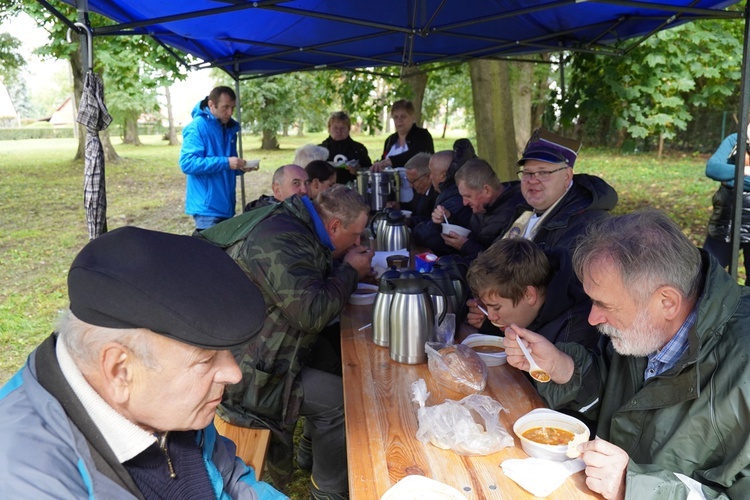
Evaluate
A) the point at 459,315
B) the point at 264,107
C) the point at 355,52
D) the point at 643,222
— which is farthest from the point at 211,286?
the point at 264,107

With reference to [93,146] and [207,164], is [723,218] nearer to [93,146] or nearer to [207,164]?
[207,164]

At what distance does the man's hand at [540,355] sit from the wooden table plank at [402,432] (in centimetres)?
15

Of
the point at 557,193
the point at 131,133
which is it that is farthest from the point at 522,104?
the point at 131,133

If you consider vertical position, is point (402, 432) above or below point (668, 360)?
below

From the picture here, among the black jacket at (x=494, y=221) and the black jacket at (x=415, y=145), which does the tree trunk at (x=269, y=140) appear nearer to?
the black jacket at (x=415, y=145)

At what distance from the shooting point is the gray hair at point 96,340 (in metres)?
1.08

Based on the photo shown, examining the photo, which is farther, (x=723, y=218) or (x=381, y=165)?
(x=381, y=165)

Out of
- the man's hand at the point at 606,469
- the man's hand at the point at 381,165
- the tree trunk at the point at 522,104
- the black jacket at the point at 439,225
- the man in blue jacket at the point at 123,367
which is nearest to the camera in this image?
the man in blue jacket at the point at 123,367

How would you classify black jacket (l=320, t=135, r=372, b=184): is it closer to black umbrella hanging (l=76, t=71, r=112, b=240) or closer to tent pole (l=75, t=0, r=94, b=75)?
black umbrella hanging (l=76, t=71, r=112, b=240)

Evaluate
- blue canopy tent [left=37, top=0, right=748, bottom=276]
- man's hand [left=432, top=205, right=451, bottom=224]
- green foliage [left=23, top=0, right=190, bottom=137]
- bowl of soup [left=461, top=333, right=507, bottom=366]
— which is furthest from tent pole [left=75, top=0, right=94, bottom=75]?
green foliage [left=23, top=0, right=190, bottom=137]

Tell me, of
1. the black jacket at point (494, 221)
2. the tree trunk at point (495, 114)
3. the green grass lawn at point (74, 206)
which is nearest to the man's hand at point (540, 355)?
the green grass lawn at point (74, 206)

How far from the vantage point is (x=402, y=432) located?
1.77m

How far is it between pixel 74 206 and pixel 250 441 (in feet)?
36.4

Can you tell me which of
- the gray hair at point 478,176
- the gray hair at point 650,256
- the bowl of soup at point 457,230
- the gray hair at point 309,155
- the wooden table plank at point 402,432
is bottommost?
the wooden table plank at point 402,432
